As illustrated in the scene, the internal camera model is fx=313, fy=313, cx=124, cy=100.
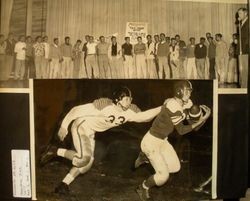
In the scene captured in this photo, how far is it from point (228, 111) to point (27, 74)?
1.60 feet

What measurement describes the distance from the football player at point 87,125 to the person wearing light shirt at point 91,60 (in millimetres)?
62

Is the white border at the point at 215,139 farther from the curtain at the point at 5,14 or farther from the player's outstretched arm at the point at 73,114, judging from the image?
the curtain at the point at 5,14

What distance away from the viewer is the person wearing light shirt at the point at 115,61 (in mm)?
731

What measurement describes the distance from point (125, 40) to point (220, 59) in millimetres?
235

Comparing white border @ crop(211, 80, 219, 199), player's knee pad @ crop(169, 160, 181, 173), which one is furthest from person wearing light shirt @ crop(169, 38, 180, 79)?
player's knee pad @ crop(169, 160, 181, 173)

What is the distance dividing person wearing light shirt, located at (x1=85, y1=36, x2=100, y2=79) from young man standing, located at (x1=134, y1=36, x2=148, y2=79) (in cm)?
9

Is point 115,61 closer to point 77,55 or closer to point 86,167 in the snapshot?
point 77,55

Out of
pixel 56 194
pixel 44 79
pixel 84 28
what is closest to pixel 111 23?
pixel 84 28

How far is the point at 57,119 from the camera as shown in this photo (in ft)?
2.37

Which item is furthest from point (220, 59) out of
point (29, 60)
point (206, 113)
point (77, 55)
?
point (29, 60)

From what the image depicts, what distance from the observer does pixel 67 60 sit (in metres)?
0.72

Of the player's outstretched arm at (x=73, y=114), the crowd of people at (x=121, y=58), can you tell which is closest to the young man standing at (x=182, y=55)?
the crowd of people at (x=121, y=58)

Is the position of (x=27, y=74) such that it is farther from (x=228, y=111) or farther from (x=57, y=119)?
(x=228, y=111)

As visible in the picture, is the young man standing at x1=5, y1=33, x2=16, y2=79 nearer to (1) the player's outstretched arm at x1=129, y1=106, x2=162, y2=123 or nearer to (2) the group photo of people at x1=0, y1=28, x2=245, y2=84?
(2) the group photo of people at x1=0, y1=28, x2=245, y2=84
